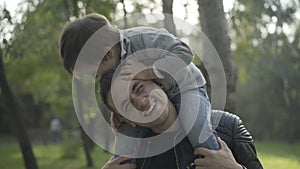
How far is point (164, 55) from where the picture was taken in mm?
1739

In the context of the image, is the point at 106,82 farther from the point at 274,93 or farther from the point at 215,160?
the point at 274,93

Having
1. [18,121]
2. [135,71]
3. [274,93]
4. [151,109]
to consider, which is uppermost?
[135,71]

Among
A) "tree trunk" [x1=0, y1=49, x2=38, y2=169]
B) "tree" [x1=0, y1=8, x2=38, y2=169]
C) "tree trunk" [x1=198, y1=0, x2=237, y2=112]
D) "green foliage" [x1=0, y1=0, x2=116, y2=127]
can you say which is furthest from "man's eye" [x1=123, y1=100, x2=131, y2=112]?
"tree trunk" [x1=0, y1=49, x2=38, y2=169]

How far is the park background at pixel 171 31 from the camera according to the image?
4656 millimetres

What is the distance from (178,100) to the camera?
1743mm

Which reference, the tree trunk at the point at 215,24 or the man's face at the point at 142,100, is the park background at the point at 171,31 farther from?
the man's face at the point at 142,100

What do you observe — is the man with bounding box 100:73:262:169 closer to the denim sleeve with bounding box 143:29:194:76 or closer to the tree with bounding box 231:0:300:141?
the denim sleeve with bounding box 143:29:194:76

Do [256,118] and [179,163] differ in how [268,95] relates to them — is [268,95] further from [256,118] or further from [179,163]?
[179,163]

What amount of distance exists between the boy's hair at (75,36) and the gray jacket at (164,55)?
116mm

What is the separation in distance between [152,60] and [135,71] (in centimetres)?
11

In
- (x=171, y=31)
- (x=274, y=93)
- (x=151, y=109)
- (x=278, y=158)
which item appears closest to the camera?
(x=151, y=109)

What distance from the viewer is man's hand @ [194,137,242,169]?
168 centimetres

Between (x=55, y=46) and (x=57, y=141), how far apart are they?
57.8ft

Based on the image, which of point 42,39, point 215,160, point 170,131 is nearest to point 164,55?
point 170,131
